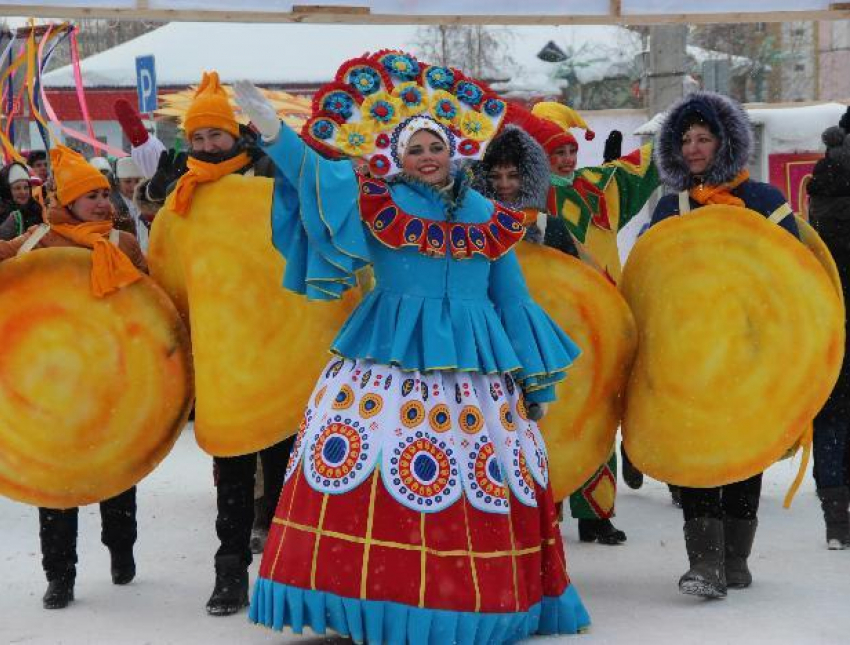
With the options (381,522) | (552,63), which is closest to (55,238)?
(381,522)

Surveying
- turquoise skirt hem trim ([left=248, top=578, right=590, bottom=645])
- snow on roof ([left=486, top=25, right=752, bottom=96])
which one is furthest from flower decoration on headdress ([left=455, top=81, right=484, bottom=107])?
snow on roof ([left=486, top=25, right=752, bottom=96])

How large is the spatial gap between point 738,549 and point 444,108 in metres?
1.90

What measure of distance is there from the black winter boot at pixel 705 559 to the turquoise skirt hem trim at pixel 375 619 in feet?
2.69

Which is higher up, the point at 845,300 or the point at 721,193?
the point at 721,193

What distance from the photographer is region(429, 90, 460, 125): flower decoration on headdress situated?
4449 millimetres

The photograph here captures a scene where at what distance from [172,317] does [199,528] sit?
70.7 inches

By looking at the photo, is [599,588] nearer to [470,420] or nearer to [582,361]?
[582,361]

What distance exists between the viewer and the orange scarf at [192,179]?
16.1 feet

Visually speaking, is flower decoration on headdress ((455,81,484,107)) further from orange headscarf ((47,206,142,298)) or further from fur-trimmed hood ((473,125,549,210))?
orange headscarf ((47,206,142,298))

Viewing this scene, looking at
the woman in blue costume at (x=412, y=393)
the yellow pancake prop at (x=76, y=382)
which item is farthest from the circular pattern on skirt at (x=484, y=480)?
the yellow pancake prop at (x=76, y=382)

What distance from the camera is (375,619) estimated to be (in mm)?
4062

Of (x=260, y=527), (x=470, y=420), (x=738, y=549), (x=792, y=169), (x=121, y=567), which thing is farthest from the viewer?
(x=792, y=169)

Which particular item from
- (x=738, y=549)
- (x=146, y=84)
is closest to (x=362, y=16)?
(x=738, y=549)

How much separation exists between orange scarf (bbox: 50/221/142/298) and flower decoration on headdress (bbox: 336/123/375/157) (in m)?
Answer: 0.94
